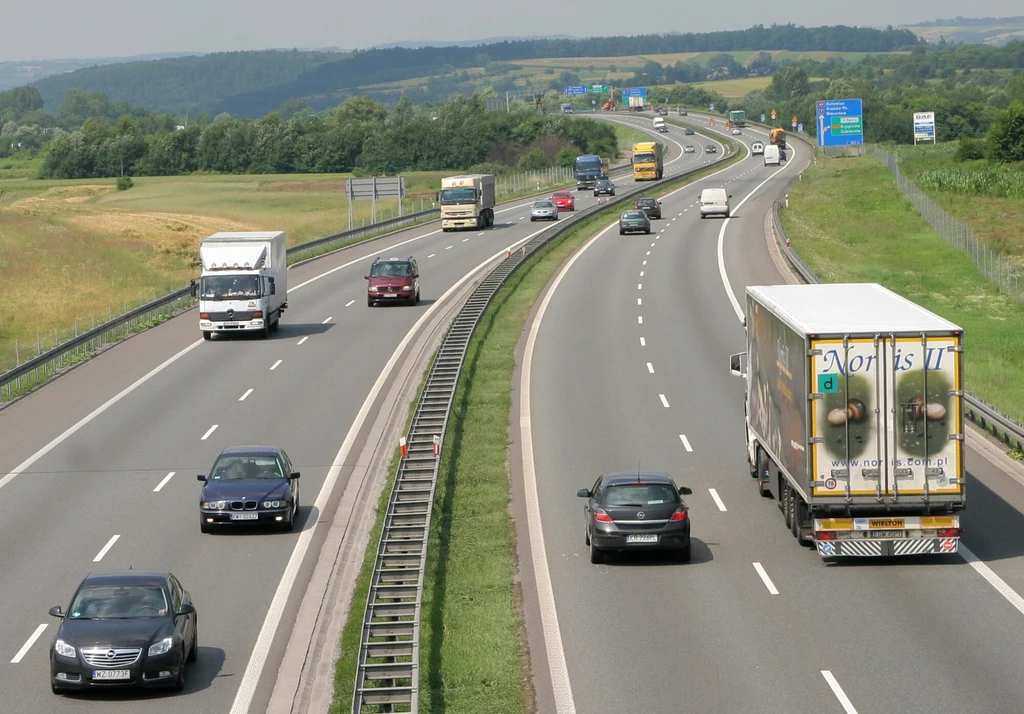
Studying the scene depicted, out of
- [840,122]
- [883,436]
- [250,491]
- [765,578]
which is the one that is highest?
[840,122]

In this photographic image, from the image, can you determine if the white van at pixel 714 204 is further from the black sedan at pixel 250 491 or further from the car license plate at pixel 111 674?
the car license plate at pixel 111 674

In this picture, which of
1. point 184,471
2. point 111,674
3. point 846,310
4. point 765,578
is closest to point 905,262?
point 184,471

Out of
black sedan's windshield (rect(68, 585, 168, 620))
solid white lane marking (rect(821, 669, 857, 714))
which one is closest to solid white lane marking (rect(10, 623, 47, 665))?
black sedan's windshield (rect(68, 585, 168, 620))

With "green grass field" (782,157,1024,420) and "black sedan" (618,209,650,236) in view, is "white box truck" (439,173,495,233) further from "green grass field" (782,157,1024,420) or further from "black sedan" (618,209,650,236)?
"green grass field" (782,157,1024,420)

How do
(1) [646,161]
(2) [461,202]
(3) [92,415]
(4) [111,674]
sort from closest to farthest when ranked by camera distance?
1. (4) [111,674]
2. (3) [92,415]
3. (2) [461,202]
4. (1) [646,161]

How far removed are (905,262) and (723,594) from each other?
52.9 metres

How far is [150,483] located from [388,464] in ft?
17.2

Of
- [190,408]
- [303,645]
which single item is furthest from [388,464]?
[303,645]

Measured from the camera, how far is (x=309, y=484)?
1233 inches

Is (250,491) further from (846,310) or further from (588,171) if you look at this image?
(588,171)

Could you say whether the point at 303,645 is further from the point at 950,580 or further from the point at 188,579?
the point at 950,580

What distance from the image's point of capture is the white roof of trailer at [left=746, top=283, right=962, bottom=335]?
76.5 feet

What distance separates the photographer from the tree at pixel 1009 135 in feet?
398

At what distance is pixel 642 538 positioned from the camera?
24.1 meters
